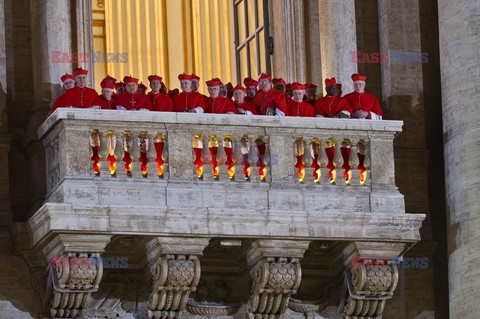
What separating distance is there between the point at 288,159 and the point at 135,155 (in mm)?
1803

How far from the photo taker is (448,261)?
28.6 m

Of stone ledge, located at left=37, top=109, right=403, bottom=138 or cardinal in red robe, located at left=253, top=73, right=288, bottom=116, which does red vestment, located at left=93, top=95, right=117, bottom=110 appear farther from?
cardinal in red robe, located at left=253, top=73, right=288, bottom=116

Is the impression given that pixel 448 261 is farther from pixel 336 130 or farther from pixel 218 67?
pixel 218 67

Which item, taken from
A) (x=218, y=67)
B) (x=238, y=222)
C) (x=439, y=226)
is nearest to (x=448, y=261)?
(x=439, y=226)

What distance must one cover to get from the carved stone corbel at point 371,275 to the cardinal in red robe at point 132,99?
2899 millimetres

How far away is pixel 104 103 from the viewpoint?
2712 centimetres

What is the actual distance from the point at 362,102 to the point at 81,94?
3367 millimetres

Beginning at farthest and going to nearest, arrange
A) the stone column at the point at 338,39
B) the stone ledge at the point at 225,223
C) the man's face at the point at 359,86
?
1. the stone column at the point at 338,39
2. the man's face at the point at 359,86
3. the stone ledge at the point at 225,223

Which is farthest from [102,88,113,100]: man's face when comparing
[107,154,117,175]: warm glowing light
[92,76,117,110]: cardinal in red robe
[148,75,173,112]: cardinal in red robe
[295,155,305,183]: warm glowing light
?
[295,155,305,183]: warm glowing light

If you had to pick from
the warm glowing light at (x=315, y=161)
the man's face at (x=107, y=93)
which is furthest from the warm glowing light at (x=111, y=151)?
the warm glowing light at (x=315, y=161)

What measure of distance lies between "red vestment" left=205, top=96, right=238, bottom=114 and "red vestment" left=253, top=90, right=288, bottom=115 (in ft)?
1.10

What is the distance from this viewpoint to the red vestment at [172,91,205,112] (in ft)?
89.5

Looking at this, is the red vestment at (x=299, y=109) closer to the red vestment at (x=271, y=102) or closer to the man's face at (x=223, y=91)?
the red vestment at (x=271, y=102)

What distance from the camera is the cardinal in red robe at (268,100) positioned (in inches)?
1084
